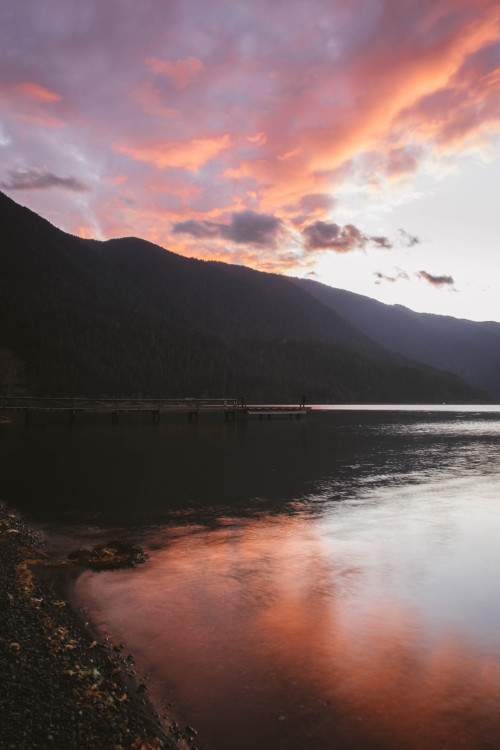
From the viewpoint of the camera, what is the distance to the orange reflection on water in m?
6.66

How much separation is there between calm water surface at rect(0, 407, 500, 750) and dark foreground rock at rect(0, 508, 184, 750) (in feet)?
1.93

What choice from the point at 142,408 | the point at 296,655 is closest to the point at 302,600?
the point at 296,655

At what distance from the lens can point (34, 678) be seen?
643cm

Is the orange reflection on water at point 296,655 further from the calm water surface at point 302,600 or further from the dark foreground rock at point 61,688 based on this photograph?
the dark foreground rock at point 61,688

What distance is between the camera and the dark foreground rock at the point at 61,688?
539 centimetres

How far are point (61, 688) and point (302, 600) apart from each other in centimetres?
595

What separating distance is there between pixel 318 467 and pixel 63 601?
82.0 feet

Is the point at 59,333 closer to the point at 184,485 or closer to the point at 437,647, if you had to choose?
the point at 184,485

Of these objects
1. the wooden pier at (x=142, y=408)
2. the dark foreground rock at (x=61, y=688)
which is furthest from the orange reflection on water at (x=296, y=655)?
the wooden pier at (x=142, y=408)

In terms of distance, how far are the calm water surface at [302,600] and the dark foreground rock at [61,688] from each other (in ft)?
1.93

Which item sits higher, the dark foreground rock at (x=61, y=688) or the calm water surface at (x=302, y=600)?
the dark foreground rock at (x=61, y=688)

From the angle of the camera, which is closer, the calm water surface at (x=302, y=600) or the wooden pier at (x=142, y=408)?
the calm water surface at (x=302, y=600)

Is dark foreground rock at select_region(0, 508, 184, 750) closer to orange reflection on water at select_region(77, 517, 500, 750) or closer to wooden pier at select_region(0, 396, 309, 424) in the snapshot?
orange reflection on water at select_region(77, 517, 500, 750)

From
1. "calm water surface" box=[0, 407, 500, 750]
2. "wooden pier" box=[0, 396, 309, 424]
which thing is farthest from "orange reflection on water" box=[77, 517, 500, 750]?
"wooden pier" box=[0, 396, 309, 424]
